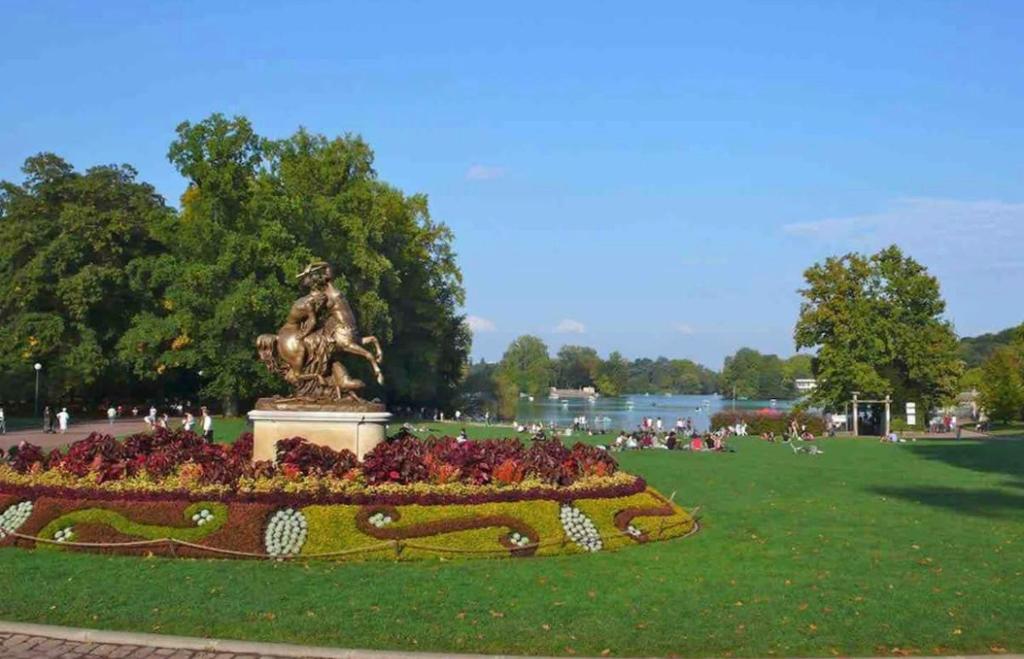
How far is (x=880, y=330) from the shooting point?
59.4 m

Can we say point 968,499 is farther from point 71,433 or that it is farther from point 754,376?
point 754,376

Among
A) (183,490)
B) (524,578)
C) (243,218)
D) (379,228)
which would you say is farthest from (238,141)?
(524,578)

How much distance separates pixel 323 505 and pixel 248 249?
3555 cm

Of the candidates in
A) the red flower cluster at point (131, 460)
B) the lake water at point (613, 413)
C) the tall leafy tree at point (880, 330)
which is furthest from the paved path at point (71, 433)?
the tall leafy tree at point (880, 330)

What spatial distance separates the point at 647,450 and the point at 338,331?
889 inches

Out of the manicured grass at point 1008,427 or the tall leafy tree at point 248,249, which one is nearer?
the tall leafy tree at point 248,249

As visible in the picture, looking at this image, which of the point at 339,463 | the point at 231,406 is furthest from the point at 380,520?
the point at 231,406

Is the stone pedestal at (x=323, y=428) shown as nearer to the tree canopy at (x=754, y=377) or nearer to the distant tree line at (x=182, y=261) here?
the distant tree line at (x=182, y=261)

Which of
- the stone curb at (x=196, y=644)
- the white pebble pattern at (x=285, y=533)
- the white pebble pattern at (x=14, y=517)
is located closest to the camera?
the stone curb at (x=196, y=644)

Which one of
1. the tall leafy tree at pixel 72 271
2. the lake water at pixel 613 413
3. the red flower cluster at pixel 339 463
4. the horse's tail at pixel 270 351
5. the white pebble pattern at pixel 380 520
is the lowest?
the lake water at pixel 613 413

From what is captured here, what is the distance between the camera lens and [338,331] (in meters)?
17.8

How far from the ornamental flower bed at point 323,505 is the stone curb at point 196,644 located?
3760 mm

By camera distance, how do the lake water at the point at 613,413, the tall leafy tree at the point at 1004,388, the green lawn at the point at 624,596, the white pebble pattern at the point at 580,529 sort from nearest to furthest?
1. the green lawn at the point at 624,596
2. the white pebble pattern at the point at 580,529
3. the tall leafy tree at the point at 1004,388
4. the lake water at the point at 613,413

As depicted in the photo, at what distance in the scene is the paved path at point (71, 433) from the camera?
34.4 m
